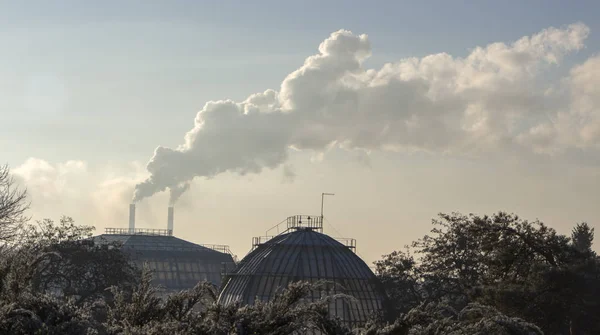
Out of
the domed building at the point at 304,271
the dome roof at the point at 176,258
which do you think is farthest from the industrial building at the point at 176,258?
the domed building at the point at 304,271

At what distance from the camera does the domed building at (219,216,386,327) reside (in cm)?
7506

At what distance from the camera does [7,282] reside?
23547 millimetres

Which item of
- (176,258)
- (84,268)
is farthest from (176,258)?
(84,268)

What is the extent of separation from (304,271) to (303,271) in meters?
0.10

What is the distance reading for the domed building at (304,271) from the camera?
246 feet

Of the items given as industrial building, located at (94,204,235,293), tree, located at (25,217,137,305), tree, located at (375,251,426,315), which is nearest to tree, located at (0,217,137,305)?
tree, located at (25,217,137,305)

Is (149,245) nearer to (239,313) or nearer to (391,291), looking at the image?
(391,291)

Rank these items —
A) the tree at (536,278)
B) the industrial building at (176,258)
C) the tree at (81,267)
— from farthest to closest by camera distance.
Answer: the industrial building at (176,258) → the tree at (81,267) → the tree at (536,278)

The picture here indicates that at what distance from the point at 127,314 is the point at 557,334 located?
37.7 meters

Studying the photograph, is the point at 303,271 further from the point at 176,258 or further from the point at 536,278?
the point at 176,258

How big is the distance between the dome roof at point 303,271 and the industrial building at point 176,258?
226 feet

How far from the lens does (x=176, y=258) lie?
162250 millimetres

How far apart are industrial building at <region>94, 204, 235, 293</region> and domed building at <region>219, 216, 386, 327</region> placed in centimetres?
6860

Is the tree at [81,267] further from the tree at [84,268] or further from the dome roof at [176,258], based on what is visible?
the dome roof at [176,258]
